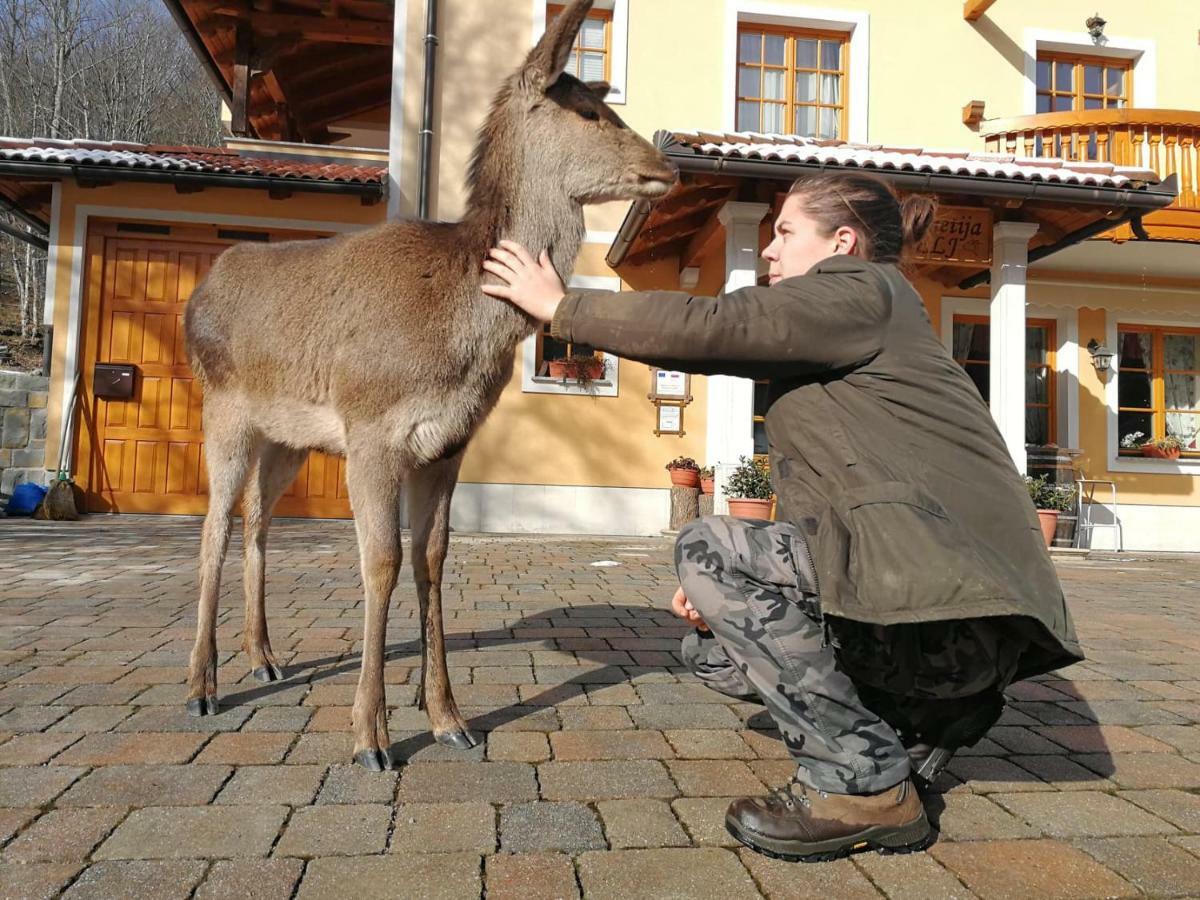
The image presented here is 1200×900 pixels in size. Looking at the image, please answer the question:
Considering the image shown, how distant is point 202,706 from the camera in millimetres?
2807

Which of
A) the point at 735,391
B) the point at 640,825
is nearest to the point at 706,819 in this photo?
the point at 640,825

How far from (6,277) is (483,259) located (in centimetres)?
3125

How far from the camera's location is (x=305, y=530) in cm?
923

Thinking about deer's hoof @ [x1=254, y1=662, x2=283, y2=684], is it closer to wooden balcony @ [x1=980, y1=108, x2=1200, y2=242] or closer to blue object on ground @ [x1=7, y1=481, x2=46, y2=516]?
blue object on ground @ [x1=7, y1=481, x2=46, y2=516]

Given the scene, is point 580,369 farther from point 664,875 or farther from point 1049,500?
point 664,875

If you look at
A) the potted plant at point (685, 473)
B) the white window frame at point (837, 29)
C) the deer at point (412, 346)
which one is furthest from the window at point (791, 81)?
the deer at point (412, 346)

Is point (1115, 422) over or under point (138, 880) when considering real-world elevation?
over

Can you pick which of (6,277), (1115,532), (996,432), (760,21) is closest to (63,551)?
(996,432)

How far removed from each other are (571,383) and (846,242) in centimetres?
852

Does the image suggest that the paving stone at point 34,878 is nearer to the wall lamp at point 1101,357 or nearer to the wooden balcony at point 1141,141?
the wooden balcony at point 1141,141

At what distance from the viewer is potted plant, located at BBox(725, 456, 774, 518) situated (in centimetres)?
848

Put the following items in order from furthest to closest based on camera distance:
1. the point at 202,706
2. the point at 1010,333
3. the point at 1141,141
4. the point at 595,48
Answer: the point at 595,48
the point at 1141,141
the point at 1010,333
the point at 202,706

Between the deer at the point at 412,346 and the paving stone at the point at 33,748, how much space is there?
1.39 ft

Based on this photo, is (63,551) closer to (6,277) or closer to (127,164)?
(127,164)
